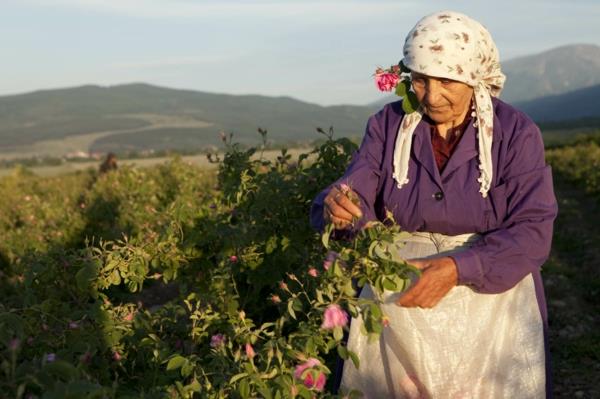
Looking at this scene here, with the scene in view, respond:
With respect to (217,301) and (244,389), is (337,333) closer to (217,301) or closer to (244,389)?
(244,389)

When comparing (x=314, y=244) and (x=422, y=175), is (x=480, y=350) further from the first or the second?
(x=314, y=244)

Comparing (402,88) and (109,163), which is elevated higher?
(402,88)

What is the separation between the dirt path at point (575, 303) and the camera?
514 cm

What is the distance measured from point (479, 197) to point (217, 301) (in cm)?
182

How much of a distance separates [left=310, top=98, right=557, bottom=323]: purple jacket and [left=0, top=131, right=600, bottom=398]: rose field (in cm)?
14

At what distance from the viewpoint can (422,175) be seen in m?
2.55

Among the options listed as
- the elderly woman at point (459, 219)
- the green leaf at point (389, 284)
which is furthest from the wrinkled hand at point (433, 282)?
the green leaf at point (389, 284)

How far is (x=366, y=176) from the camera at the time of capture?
103 inches

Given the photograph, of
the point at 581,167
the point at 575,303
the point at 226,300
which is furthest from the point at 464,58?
the point at 581,167

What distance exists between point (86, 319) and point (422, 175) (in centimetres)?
148

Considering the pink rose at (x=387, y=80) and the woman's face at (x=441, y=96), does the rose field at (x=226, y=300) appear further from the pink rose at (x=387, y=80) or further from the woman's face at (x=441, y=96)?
the pink rose at (x=387, y=80)

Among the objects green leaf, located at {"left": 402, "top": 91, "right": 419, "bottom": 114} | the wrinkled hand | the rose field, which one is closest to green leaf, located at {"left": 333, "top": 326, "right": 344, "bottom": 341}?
the rose field

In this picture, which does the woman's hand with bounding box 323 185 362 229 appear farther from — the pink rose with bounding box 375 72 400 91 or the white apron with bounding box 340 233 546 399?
the pink rose with bounding box 375 72 400 91

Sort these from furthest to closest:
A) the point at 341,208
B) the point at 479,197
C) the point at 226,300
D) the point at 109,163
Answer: the point at 109,163, the point at 226,300, the point at 479,197, the point at 341,208
